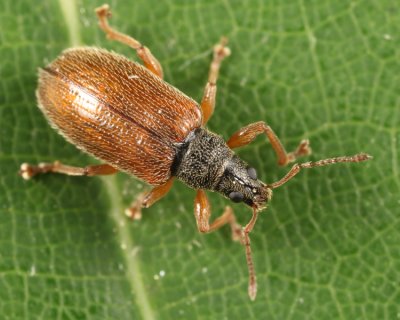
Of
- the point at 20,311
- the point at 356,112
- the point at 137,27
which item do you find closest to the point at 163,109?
the point at 137,27

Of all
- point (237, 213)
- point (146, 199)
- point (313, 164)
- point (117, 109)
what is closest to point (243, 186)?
point (237, 213)

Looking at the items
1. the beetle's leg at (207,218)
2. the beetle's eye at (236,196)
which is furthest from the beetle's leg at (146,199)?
the beetle's eye at (236,196)

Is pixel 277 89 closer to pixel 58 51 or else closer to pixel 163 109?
pixel 163 109

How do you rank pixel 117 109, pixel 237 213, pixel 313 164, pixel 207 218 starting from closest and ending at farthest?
pixel 117 109 < pixel 313 164 < pixel 207 218 < pixel 237 213

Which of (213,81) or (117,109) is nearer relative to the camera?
(117,109)

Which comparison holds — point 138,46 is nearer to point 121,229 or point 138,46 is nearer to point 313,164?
point 121,229

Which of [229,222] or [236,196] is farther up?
[236,196]

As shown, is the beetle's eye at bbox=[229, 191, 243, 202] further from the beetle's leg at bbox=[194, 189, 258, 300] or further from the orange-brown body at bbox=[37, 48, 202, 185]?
the orange-brown body at bbox=[37, 48, 202, 185]
